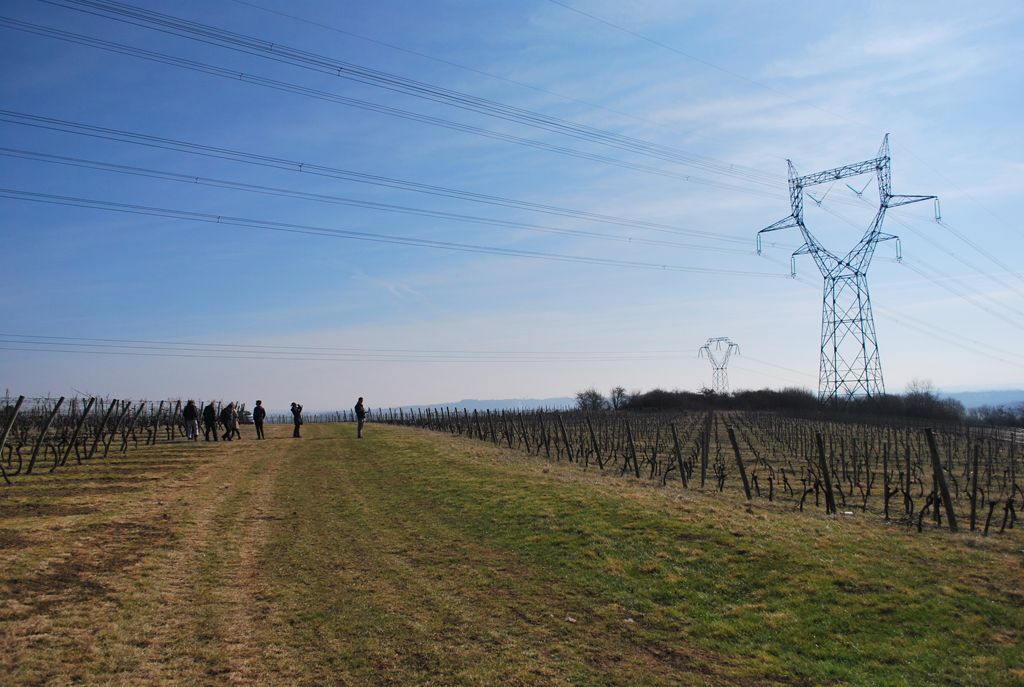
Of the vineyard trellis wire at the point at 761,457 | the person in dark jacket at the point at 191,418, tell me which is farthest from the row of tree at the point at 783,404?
the person in dark jacket at the point at 191,418

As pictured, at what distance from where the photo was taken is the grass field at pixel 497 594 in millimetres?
4672

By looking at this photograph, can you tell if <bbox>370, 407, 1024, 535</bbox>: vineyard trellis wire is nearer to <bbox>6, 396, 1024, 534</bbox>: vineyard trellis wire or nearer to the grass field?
<bbox>6, 396, 1024, 534</bbox>: vineyard trellis wire

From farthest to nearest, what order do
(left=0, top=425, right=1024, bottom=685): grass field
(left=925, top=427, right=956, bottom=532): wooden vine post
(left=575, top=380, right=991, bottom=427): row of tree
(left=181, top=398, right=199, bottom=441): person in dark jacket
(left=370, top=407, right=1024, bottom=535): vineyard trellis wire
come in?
(left=575, top=380, right=991, bottom=427): row of tree < (left=181, top=398, right=199, bottom=441): person in dark jacket < (left=370, top=407, right=1024, bottom=535): vineyard trellis wire < (left=925, top=427, right=956, bottom=532): wooden vine post < (left=0, top=425, right=1024, bottom=685): grass field

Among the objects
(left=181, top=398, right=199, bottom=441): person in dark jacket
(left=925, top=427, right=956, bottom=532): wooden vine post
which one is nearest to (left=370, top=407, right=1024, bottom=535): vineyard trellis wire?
(left=925, top=427, right=956, bottom=532): wooden vine post

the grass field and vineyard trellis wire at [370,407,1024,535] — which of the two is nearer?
the grass field

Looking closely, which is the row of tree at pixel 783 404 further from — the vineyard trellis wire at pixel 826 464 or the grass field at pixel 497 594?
the grass field at pixel 497 594

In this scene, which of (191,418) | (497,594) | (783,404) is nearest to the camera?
(497,594)

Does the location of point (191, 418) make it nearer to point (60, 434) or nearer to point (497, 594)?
point (60, 434)

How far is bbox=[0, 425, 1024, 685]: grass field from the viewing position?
15.3 ft

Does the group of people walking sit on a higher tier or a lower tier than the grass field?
higher

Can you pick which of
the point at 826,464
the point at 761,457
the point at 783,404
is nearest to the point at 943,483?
the point at 826,464

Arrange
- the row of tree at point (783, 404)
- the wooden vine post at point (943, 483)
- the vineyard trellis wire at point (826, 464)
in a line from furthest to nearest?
the row of tree at point (783, 404), the vineyard trellis wire at point (826, 464), the wooden vine post at point (943, 483)

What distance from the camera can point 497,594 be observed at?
6.39 meters

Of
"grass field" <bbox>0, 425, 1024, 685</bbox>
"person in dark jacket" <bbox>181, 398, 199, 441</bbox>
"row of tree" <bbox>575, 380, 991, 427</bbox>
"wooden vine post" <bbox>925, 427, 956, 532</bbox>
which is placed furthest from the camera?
"row of tree" <bbox>575, 380, 991, 427</bbox>
